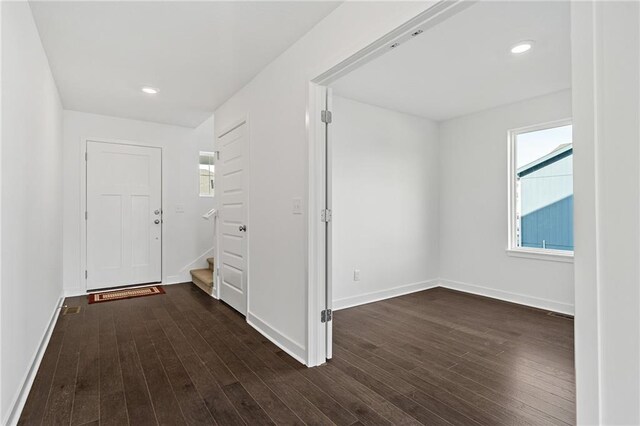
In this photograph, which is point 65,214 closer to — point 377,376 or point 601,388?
point 377,376

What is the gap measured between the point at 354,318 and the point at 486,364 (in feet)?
4.40

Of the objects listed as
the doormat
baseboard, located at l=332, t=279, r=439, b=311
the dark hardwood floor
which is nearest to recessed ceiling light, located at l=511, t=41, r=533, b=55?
the dark hardwood floor

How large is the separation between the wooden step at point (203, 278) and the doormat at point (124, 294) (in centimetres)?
47

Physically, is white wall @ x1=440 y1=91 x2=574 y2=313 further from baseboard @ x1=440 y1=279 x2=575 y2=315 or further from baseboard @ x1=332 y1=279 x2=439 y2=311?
baseboard @ x1=332 y1=279 x2=439 y2=311

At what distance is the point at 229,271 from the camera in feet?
12.3

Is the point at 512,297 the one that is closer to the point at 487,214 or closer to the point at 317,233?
the point at 487,214

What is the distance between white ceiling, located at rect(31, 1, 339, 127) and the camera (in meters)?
2.11

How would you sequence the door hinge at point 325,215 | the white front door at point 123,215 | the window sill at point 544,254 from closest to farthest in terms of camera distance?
the door hinge at point 325,215 < the window sill at point 544,254 < the white front door at point 123,215

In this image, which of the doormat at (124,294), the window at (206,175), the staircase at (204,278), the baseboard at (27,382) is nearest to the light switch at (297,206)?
the baseboard at (27,382)

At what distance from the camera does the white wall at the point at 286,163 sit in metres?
2.04

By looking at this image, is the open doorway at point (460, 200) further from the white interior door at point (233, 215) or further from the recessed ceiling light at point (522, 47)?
the white interior door at point (233, 215)

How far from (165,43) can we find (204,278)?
2.97 m

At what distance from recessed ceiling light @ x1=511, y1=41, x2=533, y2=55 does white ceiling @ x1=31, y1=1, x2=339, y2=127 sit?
5.13 feet

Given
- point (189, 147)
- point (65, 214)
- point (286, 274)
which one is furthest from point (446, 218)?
point (65, 214)
